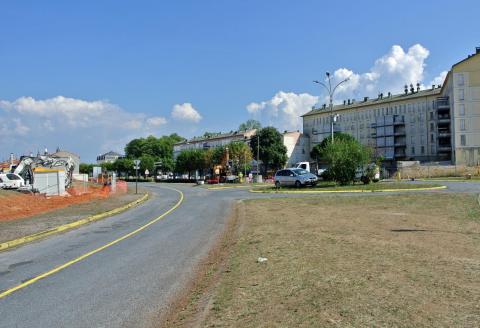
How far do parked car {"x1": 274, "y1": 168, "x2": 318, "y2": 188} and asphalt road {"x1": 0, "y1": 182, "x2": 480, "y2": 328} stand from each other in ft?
83.5

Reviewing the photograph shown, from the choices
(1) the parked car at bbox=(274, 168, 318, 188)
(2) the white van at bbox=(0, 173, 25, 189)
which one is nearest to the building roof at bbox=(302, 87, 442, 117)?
(1) the parked car at bbox=(274, 168, 318, 188)

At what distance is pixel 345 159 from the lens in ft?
125

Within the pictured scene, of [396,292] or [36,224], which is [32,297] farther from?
[36,224]

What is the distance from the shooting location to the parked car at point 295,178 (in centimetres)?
4234

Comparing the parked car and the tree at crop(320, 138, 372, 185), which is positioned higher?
the tree at crop(320, 138, 372, 185)

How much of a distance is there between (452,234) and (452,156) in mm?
92330

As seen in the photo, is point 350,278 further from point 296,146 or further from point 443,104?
point 296,146

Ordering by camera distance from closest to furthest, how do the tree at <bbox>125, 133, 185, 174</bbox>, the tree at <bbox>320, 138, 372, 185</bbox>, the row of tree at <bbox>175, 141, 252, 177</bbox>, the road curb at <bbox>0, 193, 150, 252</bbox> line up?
1. the road curb at <bbox>0, 193, 150, 252</bbox>
2. the tree at <bbox>320, 138, 372, 185</bbox>
3. the row of tree at <bbox>175, 141, 252, 177</bbox>
4. the tree at <bbox>125, 133, 185, 174</bbox>

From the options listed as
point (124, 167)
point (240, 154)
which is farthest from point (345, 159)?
point (124, 167)

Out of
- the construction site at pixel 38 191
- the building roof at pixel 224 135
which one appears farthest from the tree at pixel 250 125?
the construction site at pixel 38 191

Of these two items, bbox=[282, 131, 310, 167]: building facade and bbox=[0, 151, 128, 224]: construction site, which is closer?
bbox=[0, 151, 128, 224]: construction site

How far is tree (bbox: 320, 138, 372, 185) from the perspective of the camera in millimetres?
37969

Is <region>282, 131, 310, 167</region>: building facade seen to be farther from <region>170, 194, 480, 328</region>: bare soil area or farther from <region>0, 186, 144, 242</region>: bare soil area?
<region>170, 194, 480, 328</region>: bare soil area

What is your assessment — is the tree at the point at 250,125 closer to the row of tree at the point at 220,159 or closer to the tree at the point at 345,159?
the row of tree at the point at 220,159
